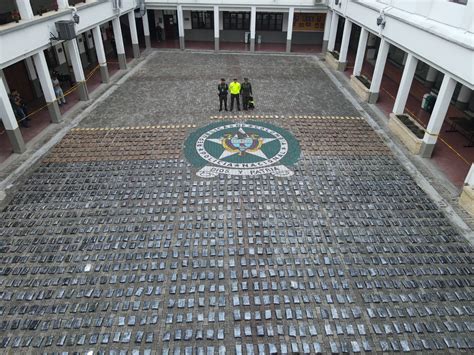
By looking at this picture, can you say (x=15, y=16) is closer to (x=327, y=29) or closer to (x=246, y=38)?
(x=246, y=38)

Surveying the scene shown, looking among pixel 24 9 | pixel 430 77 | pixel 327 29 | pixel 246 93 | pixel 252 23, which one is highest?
pixel 24 9

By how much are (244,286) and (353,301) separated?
2.61 metres

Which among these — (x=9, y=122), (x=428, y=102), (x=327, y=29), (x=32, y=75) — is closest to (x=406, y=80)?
(x=428, y=102)

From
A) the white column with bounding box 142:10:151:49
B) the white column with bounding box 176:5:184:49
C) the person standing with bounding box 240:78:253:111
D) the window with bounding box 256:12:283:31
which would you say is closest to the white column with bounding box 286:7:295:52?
the window with bounding box 256:12:283:31

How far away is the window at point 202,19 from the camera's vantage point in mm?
30641

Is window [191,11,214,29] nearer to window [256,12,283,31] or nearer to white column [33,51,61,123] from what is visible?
window [256,12,283,31]

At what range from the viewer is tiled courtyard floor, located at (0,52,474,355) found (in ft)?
24.4

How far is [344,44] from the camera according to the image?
75.3 ft

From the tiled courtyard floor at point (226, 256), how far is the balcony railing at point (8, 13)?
5.20m

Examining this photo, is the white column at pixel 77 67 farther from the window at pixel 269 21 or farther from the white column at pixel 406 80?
the window at pixel 269 21

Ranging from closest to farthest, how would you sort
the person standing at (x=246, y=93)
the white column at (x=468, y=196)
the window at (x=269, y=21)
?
the white column at (x=468, y=196) < the person standing at (x=246, y=93) < the window at (x=269, y=21)

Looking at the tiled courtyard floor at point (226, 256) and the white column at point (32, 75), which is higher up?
the white column at point (32, 75)

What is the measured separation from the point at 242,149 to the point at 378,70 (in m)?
9.18

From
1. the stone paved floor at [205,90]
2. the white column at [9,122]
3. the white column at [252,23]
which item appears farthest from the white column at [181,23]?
the white column at [9,122]
